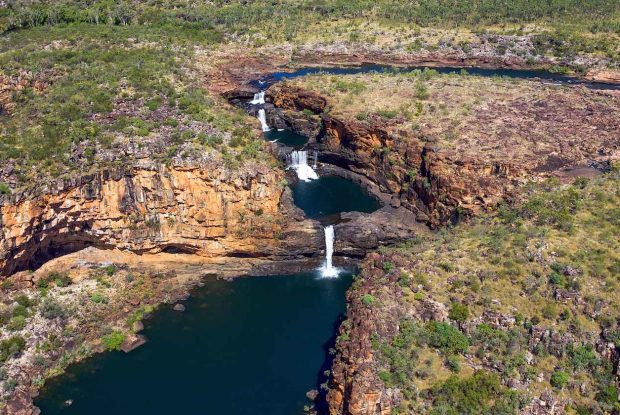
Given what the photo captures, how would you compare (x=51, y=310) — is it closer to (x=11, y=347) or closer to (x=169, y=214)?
(x=11, y=347)

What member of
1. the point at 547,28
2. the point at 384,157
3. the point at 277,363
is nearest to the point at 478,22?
the point at 547,28

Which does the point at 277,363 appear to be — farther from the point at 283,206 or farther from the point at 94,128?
the point at 94,128

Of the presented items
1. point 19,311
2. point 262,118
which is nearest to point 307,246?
point 19,311

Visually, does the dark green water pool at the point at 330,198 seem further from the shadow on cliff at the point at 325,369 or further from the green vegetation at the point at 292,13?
the green vegetation at the point at 292,13

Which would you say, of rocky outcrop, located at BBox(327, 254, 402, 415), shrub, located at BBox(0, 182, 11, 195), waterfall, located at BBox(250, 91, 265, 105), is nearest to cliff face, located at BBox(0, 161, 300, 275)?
shrub, located at BBox(0, 182, 11, 195)

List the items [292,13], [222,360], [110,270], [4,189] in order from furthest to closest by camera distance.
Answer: [292,13], [110,270], [4,189], [222,360]

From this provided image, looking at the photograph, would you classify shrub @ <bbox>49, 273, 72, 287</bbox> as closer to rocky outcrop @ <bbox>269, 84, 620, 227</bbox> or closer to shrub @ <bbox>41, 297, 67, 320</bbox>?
shrub @ <bbox>41, 297, 67, 320</bbox>

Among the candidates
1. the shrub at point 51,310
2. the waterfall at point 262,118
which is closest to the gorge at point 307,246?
the shrub at point 51,310
